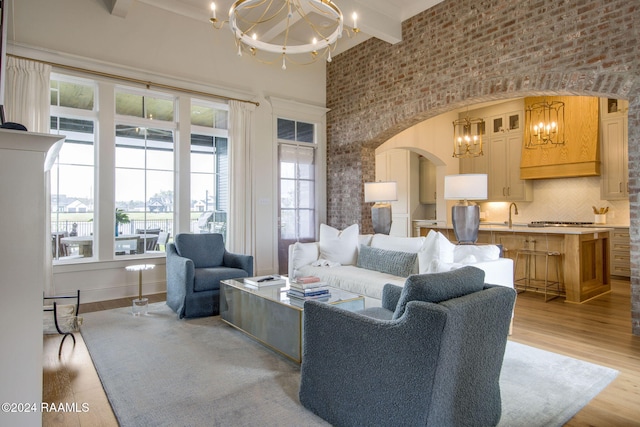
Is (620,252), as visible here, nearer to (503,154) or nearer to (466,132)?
(503,154)

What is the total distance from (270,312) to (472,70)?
12.8 ft

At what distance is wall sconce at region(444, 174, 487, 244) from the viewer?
4.26 m

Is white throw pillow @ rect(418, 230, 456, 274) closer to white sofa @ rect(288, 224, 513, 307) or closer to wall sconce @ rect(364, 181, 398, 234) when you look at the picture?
white sofa @ rect(288, 224, 513, 307)

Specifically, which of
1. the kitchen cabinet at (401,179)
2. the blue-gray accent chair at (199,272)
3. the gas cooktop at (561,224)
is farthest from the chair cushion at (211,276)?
the gas cooktop at (561,224)

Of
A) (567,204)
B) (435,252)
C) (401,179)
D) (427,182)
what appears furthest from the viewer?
(427,182)

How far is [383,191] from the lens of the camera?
17.3 feet

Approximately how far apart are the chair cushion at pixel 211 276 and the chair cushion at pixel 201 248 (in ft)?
0.68

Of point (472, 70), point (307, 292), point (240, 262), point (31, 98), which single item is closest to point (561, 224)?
point (472, 70)

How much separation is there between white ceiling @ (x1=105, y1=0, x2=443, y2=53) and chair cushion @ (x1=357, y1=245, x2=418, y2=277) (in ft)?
10.4

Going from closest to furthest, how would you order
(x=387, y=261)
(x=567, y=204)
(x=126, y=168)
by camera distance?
(x=387, y=261) → (x=126, y=168) → (x=567, y=204)

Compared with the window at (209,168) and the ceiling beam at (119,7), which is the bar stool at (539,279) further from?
the ceiling beam at (119,7)

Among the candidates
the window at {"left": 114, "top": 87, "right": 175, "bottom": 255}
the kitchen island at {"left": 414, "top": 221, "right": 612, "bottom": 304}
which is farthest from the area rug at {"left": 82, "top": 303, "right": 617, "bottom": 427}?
the kitchen island at {"left": 414, "top": 221, "right": 612, "bottom": 304}

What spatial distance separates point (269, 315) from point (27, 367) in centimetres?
194

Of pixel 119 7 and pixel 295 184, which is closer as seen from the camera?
pixel 119 7
